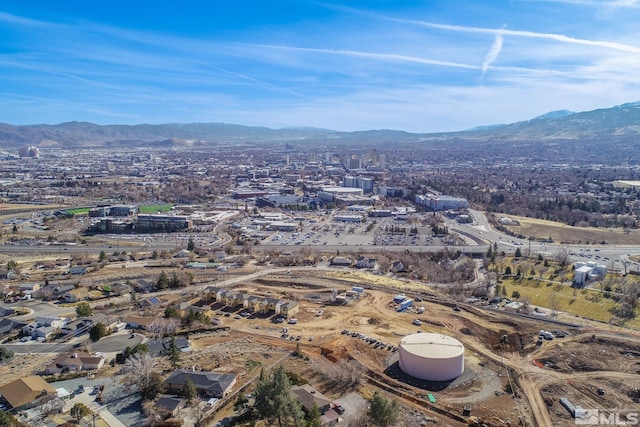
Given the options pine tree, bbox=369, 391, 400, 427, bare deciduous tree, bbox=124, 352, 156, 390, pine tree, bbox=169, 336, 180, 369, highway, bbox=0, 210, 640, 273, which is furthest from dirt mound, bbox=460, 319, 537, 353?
highway, bbox=0, 210, 640, 273

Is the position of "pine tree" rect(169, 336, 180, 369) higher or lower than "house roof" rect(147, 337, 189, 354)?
higher

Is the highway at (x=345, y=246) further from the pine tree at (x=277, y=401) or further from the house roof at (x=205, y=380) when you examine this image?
the pine tree at (x=277, y=401)

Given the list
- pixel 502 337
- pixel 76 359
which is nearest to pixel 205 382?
pixel 76 359

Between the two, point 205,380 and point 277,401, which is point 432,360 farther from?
point 205,380

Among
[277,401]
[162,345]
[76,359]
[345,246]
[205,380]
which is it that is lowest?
[345,246]

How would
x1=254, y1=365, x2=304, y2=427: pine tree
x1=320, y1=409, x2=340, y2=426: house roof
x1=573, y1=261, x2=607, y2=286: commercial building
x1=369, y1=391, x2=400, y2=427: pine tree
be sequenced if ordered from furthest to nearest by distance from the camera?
x1=573, y1=261, x2=607, y2=286: commercial building < x1=320, y1=409, x2=340, y2=426: house roof < x1=254, y1=365, x2=304, y2=427: pine tree < x1=369, y1=391, x2=400, y2=427: pine tree

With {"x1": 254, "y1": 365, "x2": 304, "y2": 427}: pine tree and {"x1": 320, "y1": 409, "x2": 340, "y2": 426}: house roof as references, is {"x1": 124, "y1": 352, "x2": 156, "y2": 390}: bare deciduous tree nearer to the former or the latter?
{"x1": 254, "y1": 365, "x2": 304, "y2": 427}: pine tree

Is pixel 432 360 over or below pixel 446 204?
over
